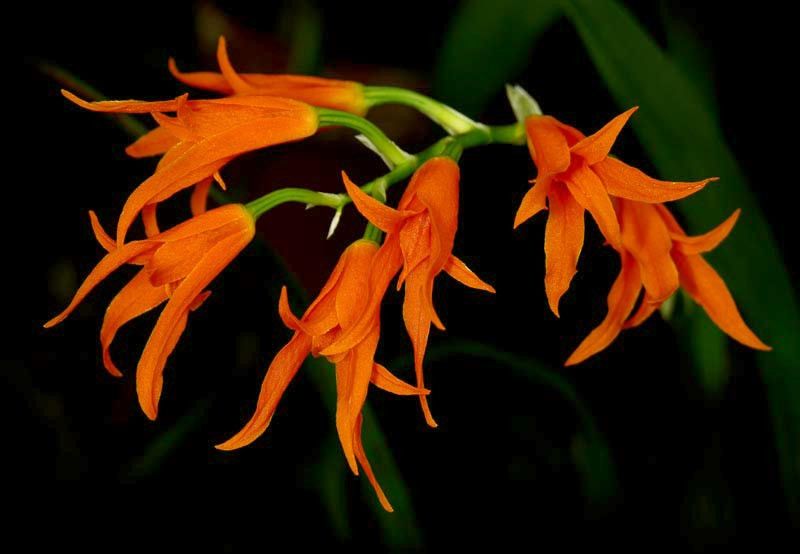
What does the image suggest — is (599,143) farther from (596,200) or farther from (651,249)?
(651,249)

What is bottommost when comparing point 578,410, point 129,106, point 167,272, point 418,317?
point 578,410

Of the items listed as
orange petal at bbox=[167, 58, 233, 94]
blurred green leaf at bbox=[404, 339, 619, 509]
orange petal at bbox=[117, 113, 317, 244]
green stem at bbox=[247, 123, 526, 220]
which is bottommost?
blurred green leaf at bbox=[404, 339, 619, 509]

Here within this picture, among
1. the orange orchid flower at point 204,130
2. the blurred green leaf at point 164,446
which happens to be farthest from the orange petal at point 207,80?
the blurred green leaf at point 164,446

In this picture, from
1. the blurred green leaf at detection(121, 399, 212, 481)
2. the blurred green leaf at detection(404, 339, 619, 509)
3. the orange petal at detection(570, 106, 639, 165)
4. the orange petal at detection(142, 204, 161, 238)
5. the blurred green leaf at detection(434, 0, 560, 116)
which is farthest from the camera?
the blurred green leaf at detection(121, 399, 212, 481)

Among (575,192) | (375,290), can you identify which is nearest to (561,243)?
(575,192)

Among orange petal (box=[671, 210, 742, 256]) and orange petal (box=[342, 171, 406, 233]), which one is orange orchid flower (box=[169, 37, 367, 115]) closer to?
orange petal (box=[342, 171, 406, 233])

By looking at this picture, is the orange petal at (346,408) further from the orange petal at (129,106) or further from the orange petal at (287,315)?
→ the orange petal at (129,106)

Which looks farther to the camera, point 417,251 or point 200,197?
point 200,197

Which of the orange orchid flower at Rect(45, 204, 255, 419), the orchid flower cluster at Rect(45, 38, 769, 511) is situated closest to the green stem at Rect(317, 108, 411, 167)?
the orchid flower cluster at Rect(45, 38, 769, 511)
